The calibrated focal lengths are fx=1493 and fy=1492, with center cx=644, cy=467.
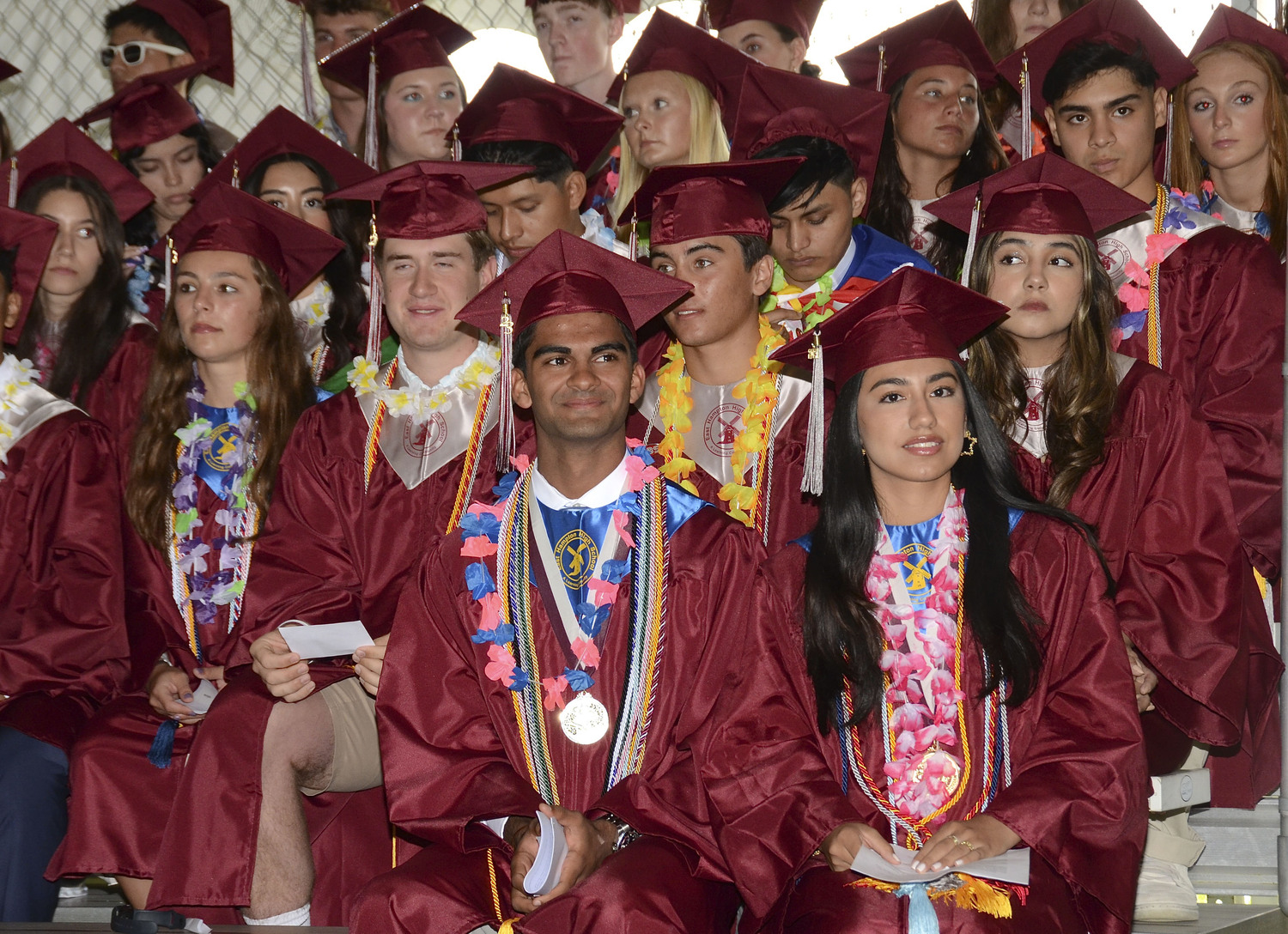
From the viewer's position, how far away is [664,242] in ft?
13.3

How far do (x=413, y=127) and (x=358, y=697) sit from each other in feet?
7.61

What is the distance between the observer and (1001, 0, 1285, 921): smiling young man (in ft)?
12.4

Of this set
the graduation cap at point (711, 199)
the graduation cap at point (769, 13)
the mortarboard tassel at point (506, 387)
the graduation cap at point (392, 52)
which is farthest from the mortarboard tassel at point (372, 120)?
the mortarboard tassel at point (506, 387)

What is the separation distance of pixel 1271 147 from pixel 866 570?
2.18 meters

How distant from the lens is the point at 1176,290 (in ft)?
13.6

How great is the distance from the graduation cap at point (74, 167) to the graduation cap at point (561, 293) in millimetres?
1905

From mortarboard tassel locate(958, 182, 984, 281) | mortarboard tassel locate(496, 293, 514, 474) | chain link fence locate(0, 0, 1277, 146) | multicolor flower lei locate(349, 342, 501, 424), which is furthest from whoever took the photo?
chain link fence locate(0, 0, 1277, 146)

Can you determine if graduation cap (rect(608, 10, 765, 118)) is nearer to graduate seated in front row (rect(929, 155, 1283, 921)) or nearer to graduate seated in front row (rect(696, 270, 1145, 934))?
graduate seated in front row (rect(929, 155, 1283, 921))

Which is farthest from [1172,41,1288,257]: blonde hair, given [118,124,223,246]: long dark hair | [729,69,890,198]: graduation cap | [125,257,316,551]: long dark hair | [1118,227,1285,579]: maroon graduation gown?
[118,124,223,246]: long dark hair

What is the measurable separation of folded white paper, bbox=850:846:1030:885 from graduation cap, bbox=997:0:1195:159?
8.34 feet

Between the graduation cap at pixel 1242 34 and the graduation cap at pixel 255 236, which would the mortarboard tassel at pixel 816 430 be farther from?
the graduation cap at pixel 1242 34

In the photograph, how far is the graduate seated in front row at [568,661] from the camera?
298cm

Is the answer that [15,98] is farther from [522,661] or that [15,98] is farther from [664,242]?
[522,661]

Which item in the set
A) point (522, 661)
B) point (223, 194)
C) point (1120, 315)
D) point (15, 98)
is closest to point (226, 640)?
point (522, 661)
